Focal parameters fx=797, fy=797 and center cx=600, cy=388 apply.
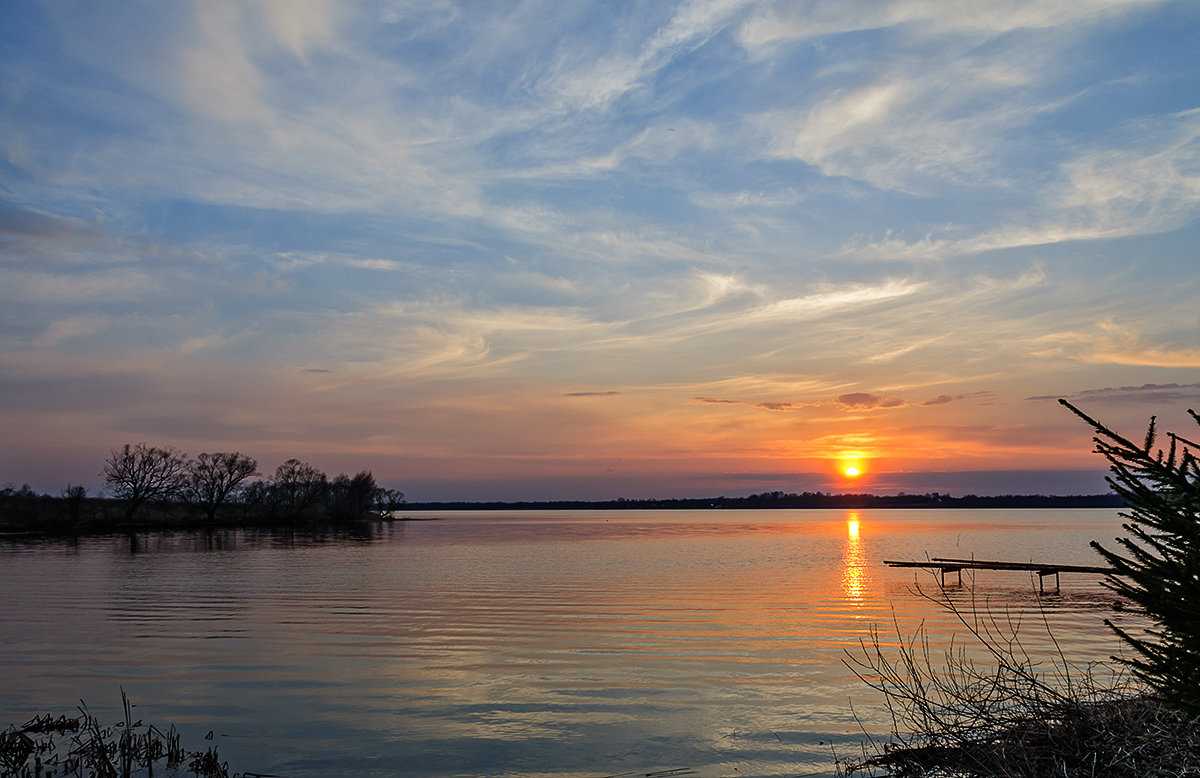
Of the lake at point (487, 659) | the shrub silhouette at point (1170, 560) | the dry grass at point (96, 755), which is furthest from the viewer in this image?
the lake at point (487, 659)

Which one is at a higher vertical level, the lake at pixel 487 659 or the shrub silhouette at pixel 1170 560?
A: the shrub silhouette at pixel 1170 560

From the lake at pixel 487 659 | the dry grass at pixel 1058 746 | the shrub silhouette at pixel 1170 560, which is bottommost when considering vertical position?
the lake at pixel 487 659

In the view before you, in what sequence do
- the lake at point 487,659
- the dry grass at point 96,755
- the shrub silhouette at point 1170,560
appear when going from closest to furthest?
the shrub silhouette at point 1170,560, the dry grass at point 96,755, the lake at point 487,659

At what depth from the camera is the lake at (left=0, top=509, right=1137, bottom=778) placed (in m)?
15.3

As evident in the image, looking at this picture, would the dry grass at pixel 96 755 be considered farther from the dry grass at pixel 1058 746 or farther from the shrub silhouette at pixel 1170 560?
the shrub silhouette at pixel 1170 560

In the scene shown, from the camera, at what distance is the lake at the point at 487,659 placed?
15.3m

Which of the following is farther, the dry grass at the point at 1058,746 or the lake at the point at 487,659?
the lake at the point at 487,659

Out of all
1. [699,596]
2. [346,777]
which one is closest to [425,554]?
[699,596]

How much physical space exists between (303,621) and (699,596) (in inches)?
750

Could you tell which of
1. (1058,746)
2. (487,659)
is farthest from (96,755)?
(1058,746)

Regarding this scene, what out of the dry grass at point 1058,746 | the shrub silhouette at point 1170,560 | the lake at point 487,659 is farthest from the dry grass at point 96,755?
the shrub silhouette at point 1170,560

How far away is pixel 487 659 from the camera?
939 inches

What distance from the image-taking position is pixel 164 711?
1762 cm

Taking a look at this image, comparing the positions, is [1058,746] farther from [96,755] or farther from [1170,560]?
[96,755]
